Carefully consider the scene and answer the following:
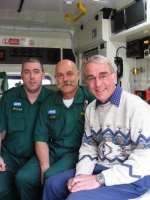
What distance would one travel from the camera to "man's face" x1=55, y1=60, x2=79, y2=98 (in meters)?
2.52

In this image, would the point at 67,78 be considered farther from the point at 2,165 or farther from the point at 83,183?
the point at 83,183

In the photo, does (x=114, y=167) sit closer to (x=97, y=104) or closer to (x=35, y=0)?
(x=97, y=104)

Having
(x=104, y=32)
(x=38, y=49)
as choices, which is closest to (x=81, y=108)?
(x=104, y=32)

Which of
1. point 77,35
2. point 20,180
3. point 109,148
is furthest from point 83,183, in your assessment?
point 77,35

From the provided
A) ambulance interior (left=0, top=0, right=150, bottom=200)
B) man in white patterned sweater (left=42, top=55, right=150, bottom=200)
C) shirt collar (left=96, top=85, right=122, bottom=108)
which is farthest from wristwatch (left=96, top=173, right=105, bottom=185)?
ambulance interior (left=0, top=0, right=150, bottom=200)

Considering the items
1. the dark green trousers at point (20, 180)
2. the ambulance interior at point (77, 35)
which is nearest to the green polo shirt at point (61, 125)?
the dark green trousers at point (20, 180)

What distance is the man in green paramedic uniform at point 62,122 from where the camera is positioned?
2490 mm

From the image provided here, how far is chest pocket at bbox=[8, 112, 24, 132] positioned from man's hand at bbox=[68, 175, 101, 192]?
982mm

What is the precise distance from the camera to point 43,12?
5.13 metres

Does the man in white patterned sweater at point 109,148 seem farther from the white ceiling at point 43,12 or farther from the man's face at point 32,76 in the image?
the white ceiling at point 43,12

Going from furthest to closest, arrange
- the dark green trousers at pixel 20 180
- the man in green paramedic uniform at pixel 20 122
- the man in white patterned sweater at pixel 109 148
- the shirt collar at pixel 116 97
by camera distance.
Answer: the man in green paramedic uniform at pixel 20 122 → the dark green trousers at pixel 20 180 → the shirt collar at pixel 116 97 → the man in white patterned sweater at pixel 109 148

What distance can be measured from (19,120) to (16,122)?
0.11 feet

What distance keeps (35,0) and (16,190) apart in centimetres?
276

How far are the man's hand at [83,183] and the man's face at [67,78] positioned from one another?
839 millimetres
